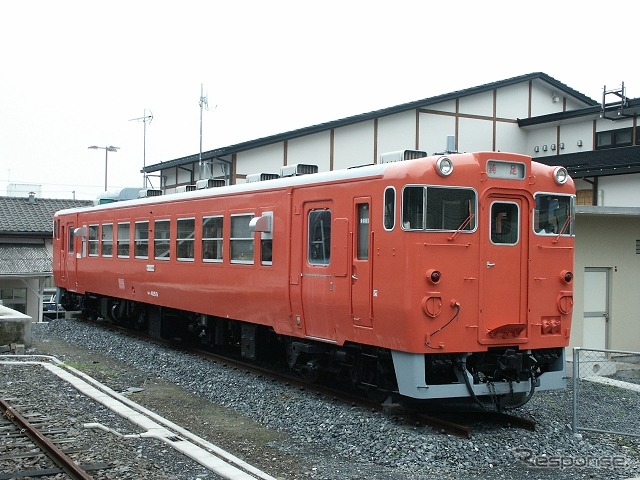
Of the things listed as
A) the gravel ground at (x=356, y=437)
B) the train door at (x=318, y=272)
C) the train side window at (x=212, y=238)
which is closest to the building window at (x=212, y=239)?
the train side window at (x=212, y=238)

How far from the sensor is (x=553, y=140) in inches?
936

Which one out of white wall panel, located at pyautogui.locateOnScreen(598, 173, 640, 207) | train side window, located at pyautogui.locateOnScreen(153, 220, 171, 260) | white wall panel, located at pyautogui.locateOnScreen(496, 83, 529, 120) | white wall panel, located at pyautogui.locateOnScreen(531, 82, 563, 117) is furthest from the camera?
white wall panel, located at pyautogui.locateOnScreen(531, 82, 563, 117)

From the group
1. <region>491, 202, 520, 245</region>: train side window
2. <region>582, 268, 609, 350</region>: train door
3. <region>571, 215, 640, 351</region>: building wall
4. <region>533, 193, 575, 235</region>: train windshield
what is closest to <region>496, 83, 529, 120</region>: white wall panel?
<region>571, 215, 640, 351</region>: building wall

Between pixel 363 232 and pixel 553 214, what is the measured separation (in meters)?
2.27

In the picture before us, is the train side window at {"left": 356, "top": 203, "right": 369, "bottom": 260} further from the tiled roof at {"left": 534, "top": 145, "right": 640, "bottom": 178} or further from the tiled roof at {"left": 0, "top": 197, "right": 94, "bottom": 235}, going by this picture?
the tiled roof at {"left": 0, "top": 197, "right": 94, "bottom": 235}

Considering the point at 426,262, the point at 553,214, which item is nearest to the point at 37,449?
the point at 426,262

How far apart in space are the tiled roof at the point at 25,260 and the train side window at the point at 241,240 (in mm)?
16286

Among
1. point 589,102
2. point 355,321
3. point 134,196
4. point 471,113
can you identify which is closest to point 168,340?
point 134,196

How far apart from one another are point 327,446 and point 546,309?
3.01 m

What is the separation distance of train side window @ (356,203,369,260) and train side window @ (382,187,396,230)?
0.39 meters

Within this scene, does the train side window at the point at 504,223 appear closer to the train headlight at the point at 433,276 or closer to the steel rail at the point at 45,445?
the train headlight at the point at 433,276

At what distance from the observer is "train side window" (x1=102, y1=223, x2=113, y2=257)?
1689cm

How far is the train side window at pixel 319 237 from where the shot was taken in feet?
31.6

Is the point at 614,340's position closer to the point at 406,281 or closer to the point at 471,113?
the point at 406,281
